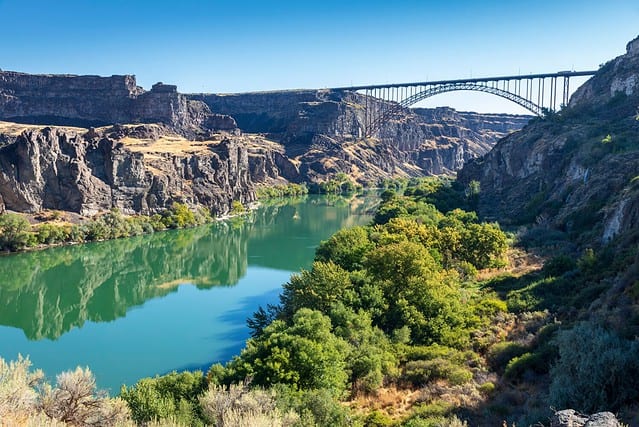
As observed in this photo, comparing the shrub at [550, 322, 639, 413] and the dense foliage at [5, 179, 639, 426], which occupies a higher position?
the shrub at [550, 322, 639, 413]

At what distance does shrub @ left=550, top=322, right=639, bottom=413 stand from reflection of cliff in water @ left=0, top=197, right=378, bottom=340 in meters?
22.3

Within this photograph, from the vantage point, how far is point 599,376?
8156mm

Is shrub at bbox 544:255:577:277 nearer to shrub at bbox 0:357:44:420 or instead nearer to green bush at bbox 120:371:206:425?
green bush at bbox 120:371:206:425

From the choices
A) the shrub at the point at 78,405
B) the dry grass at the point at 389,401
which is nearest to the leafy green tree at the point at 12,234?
the shrub at the point at 78,405

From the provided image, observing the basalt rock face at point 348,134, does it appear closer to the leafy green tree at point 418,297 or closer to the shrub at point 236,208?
the shrub at point 236,208

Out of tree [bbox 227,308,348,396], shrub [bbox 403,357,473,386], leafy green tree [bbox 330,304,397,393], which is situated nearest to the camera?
tree [bbox 227,308,348,396]

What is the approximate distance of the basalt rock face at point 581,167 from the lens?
25.2 meters

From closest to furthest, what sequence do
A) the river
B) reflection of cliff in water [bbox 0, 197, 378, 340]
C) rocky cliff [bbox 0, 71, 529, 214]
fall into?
the river, reflection of cliff in water [bbox 0, 197, 378, 340], rocky cliff [bbox 0, 71, 529, 214]

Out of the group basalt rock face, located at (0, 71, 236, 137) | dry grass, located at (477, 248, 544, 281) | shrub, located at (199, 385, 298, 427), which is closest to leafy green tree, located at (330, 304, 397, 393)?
shrub, located at (199, 385, 298, 427)

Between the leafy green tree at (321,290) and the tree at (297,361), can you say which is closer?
the tree at (297,361)

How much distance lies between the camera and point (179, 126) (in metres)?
107

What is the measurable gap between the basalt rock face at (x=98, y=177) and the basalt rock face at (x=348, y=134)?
40.2 m

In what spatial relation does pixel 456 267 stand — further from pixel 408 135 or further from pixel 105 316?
pixel 408 135

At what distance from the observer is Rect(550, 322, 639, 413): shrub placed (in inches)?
309
